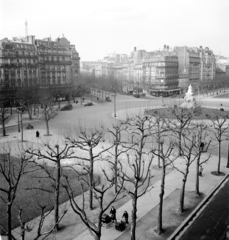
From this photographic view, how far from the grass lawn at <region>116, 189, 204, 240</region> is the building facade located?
47.2 meters

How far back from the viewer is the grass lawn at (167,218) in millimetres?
13922

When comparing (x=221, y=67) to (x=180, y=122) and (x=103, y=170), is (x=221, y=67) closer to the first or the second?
(x=180, y=122)

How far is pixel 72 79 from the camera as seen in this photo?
79.7 meters

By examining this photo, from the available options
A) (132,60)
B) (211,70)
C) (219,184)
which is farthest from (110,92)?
(219,184)

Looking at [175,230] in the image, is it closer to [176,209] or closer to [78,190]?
[176,209]

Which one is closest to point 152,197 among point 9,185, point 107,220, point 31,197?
point 107,220

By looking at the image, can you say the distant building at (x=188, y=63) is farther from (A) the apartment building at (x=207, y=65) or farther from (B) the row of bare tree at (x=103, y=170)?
(B) the row of bare tree at (x=103, y=170)

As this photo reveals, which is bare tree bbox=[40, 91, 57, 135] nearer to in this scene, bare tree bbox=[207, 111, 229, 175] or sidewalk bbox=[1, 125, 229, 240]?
sidewalk bbox=[1, 125, 229, 240]

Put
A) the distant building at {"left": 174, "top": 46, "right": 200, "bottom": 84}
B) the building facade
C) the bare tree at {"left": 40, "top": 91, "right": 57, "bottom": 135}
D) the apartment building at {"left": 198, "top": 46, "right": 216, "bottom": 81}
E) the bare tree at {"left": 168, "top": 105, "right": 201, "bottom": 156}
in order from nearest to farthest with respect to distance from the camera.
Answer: the bare tree at {"left": 168, "top": 105, "right": 201, "bottom": 156} → the bare tree at {"left": 40, "top": 91, "right": 57, "bottom": 135} → the building facade → the distant building at {"left": 174, "top": 46, "right": 200, "bottom": 84} → the apartment building at {"left": 198, "top": 46, "right": 216, "bottom": 81}

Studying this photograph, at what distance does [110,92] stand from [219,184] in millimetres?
72230

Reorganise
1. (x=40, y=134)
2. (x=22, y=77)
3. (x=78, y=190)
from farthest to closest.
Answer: (x=22, y=77) < (x=40, y=134) < (x=78, y=190)

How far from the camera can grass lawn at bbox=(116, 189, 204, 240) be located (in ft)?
45.7

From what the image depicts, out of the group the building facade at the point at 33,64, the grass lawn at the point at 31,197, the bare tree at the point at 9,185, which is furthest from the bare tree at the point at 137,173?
the building facade at the point at 33,64

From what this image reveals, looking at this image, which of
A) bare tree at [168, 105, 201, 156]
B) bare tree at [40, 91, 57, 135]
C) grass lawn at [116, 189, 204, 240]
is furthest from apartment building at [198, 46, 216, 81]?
grass lawn at [116, 189, 204, 240]
